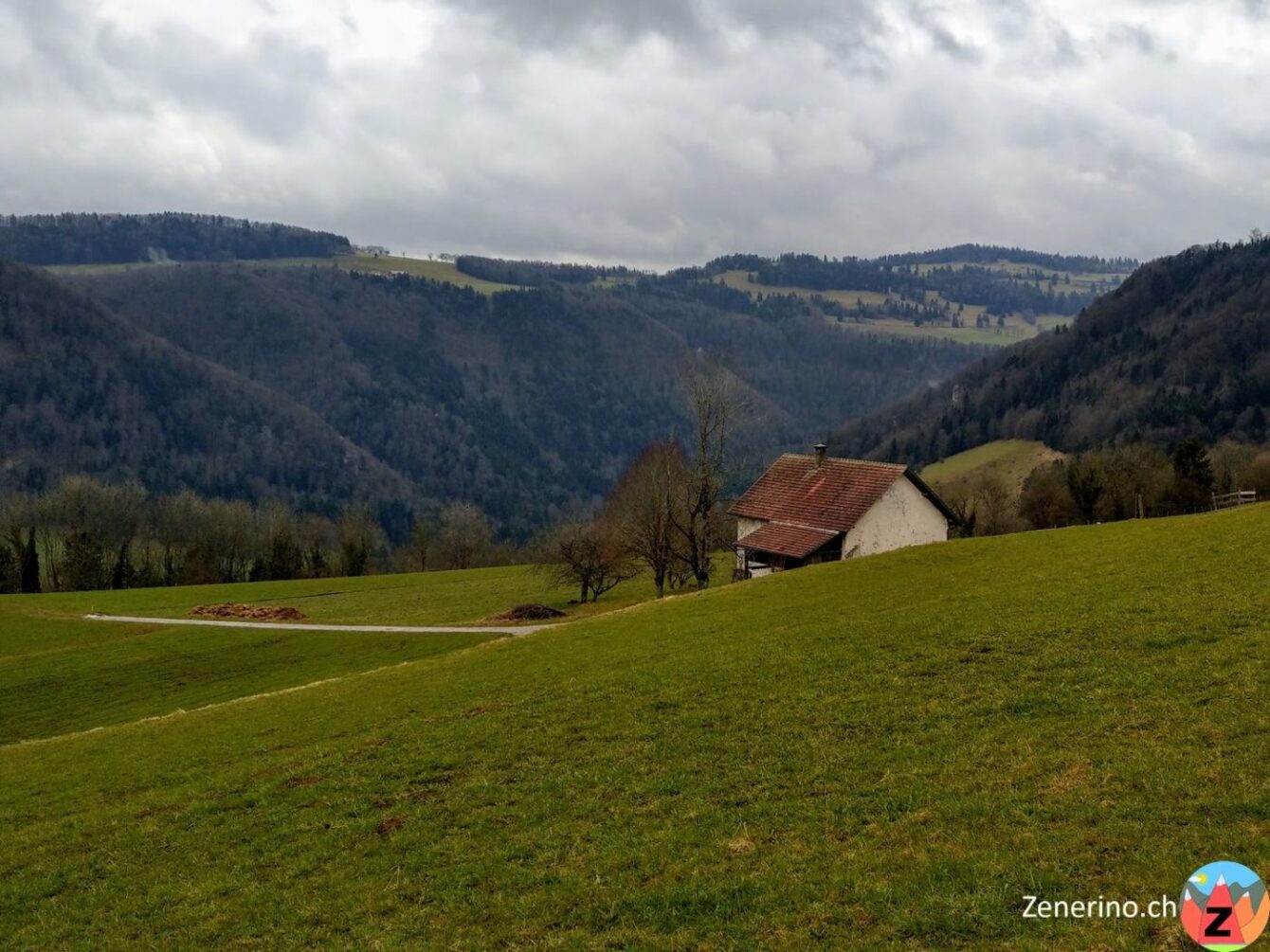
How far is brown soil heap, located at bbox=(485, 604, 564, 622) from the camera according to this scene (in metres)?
62.1

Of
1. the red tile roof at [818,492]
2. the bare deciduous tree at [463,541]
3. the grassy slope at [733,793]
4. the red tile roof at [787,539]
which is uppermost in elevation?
the red tile roof at [818,492]

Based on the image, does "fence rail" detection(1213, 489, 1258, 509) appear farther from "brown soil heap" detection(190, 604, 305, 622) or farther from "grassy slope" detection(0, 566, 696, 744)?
"brown soil heap" detection(190, 604, 305, 622)

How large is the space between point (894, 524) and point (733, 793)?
40.6m

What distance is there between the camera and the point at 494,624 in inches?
2354

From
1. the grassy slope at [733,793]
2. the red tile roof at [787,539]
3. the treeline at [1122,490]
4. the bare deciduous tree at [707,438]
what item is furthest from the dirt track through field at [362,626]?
the treeline at [1122,490]

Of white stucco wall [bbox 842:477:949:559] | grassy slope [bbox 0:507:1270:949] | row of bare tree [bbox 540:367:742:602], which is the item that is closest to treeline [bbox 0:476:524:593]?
row of bare tree [bbox 540:367:742:602]

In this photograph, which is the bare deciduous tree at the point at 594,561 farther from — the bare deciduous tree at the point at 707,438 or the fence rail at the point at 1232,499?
the fence rail at the point at 1232,499

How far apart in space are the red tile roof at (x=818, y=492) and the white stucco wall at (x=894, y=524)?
2.34 ft

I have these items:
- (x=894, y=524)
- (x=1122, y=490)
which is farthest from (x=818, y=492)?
(x=1122, y=490)

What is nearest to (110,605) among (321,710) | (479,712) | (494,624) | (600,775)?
(494,624)

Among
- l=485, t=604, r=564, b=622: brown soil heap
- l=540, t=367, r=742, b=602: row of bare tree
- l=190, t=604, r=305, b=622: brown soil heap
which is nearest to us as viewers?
l=485, t=604, r=564, b=622: brown soil heap

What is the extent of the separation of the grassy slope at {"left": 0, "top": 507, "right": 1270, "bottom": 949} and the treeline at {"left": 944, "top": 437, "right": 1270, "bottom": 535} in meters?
76.3

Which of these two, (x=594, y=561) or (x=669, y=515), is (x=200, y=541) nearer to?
(x=594, y=561)

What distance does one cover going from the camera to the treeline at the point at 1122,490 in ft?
328
